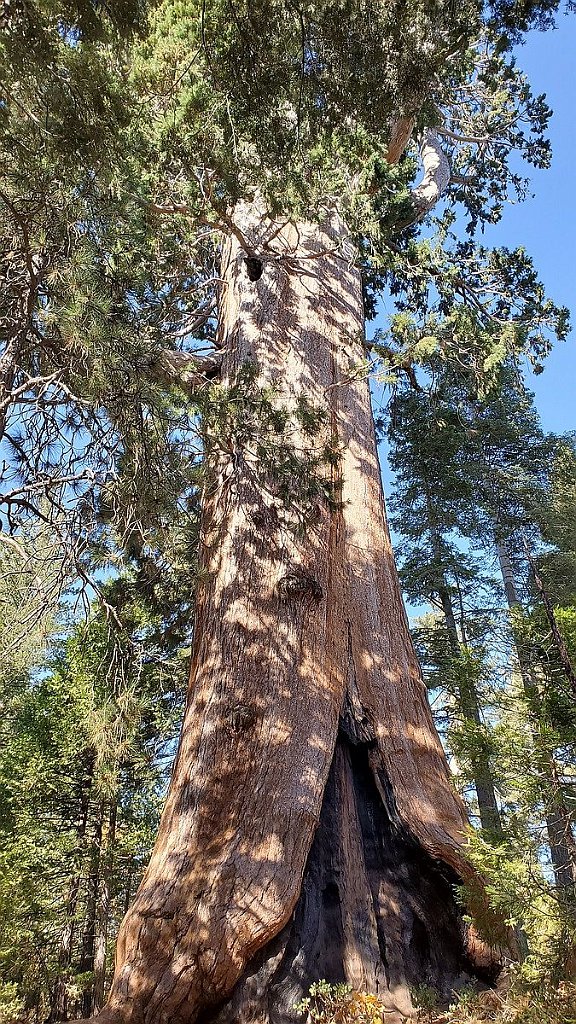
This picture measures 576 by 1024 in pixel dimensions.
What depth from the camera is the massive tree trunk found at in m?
3.05

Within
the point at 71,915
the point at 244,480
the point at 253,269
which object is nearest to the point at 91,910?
the point at 71,915

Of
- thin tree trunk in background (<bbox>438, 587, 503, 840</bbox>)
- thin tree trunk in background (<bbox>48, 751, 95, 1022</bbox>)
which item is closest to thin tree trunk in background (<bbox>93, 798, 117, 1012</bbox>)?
thin tree trunk in background (<bbox>48, 751, 95, 1022</bbox>)

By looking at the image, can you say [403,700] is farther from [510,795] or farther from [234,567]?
[234,567]

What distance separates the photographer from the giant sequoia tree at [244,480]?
121 inches

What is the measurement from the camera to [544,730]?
12.6 ft

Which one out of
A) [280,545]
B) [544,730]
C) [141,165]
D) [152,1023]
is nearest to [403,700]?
[544,730]

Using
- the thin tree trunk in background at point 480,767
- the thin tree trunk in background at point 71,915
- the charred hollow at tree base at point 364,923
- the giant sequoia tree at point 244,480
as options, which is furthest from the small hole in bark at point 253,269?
the thin tree trunk in background at point 71,915

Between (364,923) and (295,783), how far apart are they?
0.81m

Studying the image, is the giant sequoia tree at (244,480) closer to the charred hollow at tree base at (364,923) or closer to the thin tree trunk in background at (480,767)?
the charred hollow at tree base at (364,923)

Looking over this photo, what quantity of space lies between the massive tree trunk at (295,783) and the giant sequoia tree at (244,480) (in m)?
0.01

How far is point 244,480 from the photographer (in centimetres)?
478

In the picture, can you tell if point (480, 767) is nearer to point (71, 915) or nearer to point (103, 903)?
point (103, 903)

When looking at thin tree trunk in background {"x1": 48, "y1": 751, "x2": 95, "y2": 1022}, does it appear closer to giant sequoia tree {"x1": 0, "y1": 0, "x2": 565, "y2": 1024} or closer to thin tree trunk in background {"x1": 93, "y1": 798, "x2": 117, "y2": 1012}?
thin tree trunk in background {"x1": 93, "y1": 798, "x2": 117, "y2": 1012}

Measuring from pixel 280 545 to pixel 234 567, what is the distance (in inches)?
14.2
